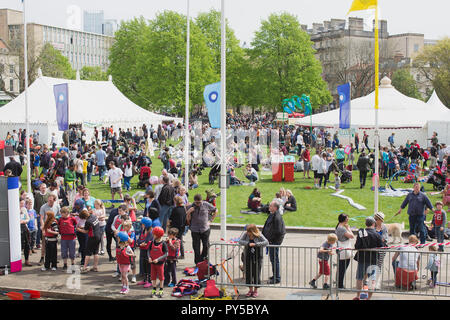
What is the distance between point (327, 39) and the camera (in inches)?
3789

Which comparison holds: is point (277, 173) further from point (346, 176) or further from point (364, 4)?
point (364, 4)

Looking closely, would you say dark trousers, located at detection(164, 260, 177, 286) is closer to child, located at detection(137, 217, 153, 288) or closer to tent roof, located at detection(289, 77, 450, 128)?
child, located at detection(137, 217, 153, 288)

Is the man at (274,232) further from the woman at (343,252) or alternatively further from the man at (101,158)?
the man at (101,158)

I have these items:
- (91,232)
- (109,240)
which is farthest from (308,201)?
(91,232)

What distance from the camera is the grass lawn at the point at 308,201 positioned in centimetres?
1728

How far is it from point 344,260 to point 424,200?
14.4 ft

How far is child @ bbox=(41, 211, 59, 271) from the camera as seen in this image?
1222 centimetres

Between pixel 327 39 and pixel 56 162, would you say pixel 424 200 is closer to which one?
pixel 56 162

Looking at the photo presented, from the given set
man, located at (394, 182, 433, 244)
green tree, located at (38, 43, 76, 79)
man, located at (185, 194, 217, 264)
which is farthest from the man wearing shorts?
green tree, located at (38, 43, 76, 79)

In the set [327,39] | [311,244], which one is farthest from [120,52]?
[311,244]

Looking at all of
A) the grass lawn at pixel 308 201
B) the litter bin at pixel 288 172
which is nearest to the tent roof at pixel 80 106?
the grass lawn at pixel 308 201

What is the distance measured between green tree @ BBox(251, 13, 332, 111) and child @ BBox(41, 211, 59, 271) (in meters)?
51.9

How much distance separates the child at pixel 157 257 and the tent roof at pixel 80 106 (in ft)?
90.4
